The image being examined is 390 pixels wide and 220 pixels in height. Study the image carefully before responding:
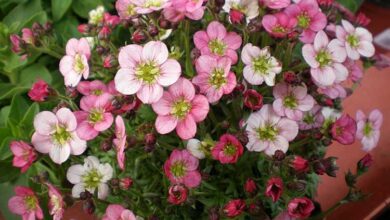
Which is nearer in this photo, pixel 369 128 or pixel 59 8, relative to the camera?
pixel 369 128

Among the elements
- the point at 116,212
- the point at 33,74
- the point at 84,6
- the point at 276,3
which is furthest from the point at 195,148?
the point at 84,6

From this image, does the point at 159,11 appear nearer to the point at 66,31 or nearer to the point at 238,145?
the point at 238,145

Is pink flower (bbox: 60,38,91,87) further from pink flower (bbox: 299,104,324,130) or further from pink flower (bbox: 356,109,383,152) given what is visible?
pink flower (bbox: 356,109,383,152)

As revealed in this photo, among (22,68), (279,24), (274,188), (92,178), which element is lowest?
(22,68)

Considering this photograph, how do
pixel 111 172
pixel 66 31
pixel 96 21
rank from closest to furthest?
pixel 111 172 < pixel 96 21 < pixel 66 31

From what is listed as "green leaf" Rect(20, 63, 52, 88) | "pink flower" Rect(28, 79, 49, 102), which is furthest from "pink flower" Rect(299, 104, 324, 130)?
"green leaf" Rect(20, 63, 52, 88)

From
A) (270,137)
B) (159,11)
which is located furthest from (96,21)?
(270,137)

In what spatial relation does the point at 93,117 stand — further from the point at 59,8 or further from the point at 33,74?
the point at 59,8
